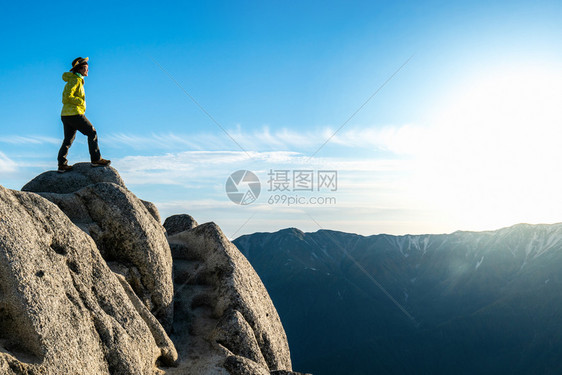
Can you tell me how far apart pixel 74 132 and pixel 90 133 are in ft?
2.35

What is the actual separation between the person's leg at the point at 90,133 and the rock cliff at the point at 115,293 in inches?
56.2

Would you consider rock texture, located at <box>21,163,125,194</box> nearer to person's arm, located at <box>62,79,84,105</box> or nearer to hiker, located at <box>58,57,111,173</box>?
hiker, located at <box>58,57,111,173</box>

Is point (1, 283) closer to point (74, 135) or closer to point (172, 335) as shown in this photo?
point (172, 335)

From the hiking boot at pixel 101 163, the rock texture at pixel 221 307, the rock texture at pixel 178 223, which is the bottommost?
the rock texture at pixel 221 307

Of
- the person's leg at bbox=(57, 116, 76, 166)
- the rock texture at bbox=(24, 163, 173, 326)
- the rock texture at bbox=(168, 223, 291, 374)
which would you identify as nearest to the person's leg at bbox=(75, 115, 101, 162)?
the person's leg at bbox=(57, 116, 76, 166)

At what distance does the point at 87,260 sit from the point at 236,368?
21.6 feet

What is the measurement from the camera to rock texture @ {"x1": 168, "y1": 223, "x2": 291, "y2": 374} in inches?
791

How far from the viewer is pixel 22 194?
1538cm

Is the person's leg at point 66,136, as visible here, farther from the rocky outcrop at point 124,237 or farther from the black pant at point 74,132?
the rocky outcrop at point 124,237

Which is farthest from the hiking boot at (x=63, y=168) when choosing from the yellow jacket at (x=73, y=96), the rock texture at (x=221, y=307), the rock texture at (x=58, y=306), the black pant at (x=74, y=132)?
the rock texture at (x=58, y=306)

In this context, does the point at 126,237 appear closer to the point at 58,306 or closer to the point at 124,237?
the point at 124,237

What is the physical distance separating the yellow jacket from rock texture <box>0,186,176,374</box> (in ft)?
23.1

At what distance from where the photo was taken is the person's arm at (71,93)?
69.2 feet

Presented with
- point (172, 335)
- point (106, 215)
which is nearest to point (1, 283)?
point (106, 215)
